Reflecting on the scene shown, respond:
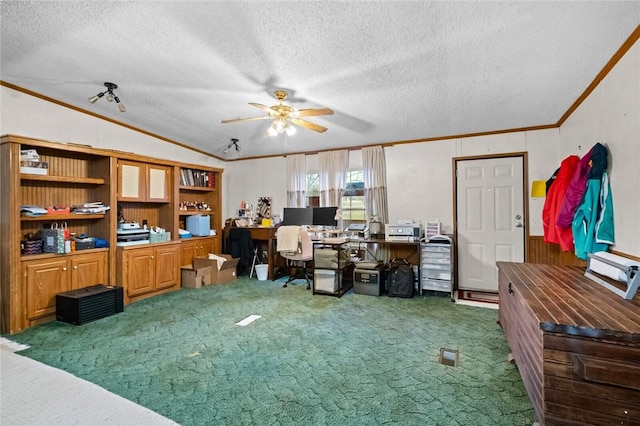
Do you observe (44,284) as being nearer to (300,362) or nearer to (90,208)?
(90,208)

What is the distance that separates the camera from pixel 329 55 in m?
2.54

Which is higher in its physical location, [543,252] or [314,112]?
[314,112]

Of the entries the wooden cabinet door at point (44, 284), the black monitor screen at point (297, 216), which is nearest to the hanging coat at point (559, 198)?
the black monitor screen at point (297, 216)

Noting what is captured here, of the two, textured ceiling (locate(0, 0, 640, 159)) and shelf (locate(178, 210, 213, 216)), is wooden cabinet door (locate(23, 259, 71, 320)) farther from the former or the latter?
textured ceiling (locate(0, 0, 640, 159))

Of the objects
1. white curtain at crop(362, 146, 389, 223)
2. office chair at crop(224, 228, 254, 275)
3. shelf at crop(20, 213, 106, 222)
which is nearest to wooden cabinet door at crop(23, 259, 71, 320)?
shelf at crop(20, 213, 106, 222)

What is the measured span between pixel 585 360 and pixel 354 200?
4.01 meters

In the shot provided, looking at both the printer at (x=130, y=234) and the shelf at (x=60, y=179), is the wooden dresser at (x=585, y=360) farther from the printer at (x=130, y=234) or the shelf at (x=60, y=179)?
the shelf at (x=60, y=179)

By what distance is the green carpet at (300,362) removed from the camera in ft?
5.90

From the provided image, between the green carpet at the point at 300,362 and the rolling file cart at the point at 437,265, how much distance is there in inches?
13.0

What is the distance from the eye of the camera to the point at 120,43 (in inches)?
99.8

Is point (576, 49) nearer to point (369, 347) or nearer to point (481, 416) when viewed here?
point (481, 416)

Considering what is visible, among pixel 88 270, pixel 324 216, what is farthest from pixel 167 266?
pixel 324 216

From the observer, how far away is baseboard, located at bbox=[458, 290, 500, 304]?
398 cm

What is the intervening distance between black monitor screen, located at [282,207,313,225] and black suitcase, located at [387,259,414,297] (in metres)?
1.68
